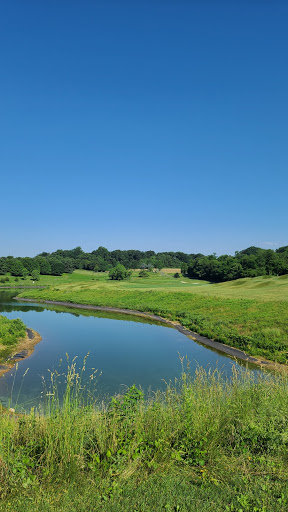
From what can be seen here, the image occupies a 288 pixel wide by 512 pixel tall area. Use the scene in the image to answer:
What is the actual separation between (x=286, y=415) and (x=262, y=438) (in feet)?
2.59

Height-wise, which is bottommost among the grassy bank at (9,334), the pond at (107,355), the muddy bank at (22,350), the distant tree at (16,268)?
the pond at (107,355)

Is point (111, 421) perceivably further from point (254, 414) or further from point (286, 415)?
point (286, 415)

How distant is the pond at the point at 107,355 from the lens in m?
17.8

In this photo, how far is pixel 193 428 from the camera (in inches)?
242

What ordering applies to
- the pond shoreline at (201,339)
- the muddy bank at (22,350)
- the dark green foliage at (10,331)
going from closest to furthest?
1. the pond shoreline at (201,339)
2. the muddy bank at (22,350)
3. the dark green foliage at (10,331)

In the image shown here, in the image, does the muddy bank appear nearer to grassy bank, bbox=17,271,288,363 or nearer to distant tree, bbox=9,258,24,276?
grassy bank, bbox=17,271,288,363

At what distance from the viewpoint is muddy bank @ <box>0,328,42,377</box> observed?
2191 cm

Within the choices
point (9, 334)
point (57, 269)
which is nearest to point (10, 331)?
point (9, 334)

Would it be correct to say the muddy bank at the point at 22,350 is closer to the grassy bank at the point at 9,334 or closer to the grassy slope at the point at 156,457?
the grassy bank at the point at 9,334

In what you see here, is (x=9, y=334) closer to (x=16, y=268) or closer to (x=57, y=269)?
(x=16, y=268)

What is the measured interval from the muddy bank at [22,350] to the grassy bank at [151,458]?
16988mm

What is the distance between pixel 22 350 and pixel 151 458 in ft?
76.0

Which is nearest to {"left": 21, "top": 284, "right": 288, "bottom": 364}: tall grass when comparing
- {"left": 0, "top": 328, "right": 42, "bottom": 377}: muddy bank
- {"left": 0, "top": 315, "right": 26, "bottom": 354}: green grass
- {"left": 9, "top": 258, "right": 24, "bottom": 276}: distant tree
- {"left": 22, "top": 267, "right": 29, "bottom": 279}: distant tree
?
{"left": 0, "top": 328, "right": 42, "bottom": 377}: muddy bank

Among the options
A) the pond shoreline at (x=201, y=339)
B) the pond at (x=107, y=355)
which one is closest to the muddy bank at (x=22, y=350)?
the pond at (x=107, y=355)
